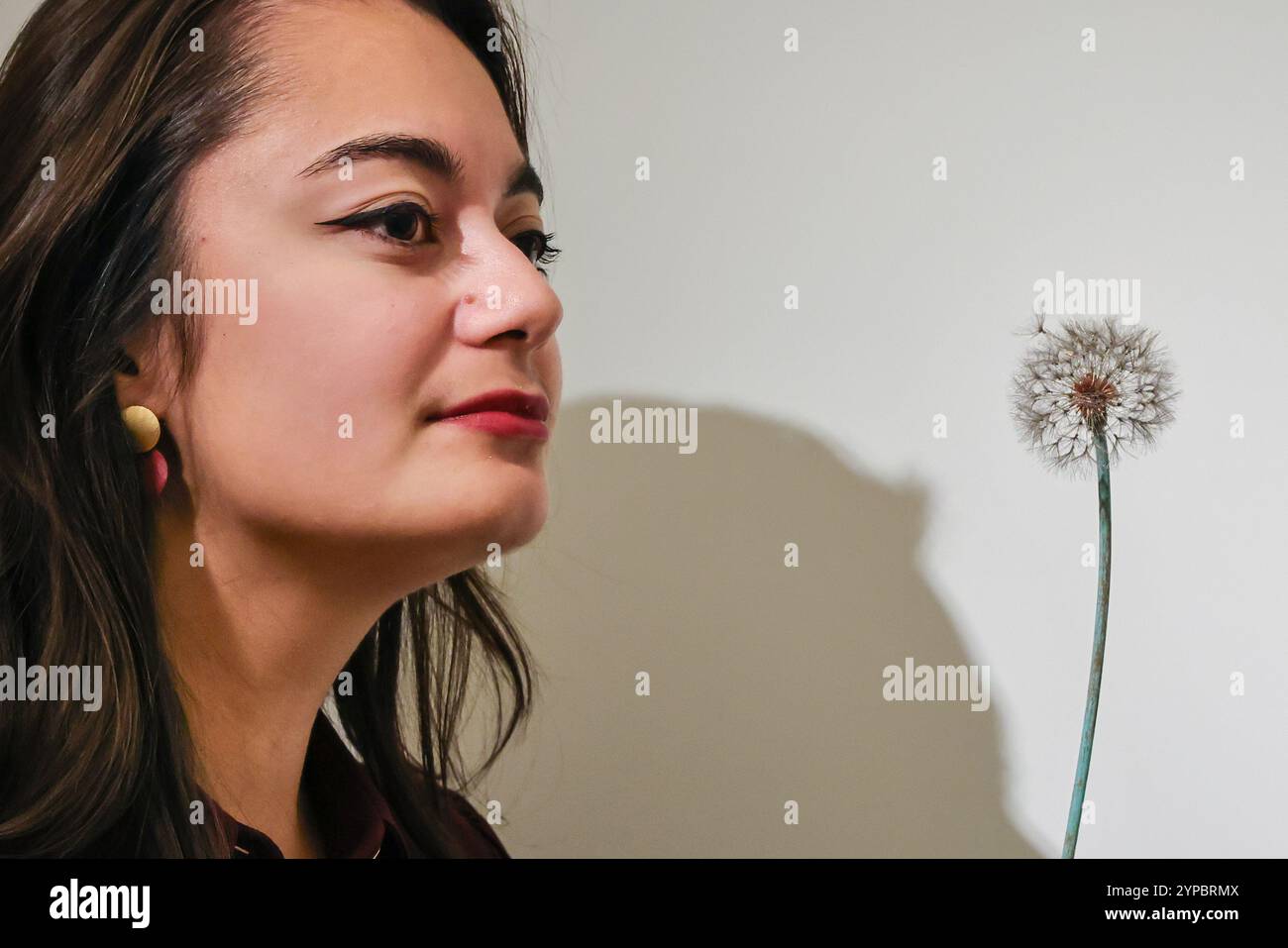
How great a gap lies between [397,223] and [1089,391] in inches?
25.6

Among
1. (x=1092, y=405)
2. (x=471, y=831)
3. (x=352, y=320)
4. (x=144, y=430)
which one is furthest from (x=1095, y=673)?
(x=144, y=430)

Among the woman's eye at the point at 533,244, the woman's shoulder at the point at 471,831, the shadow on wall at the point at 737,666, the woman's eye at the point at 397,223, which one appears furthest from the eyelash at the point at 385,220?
the woman's shoulder at the point at 471,831

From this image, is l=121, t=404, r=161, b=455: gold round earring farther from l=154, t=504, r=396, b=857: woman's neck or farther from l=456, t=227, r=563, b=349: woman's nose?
l=456, t=227, r=563, b=349: woman's nose

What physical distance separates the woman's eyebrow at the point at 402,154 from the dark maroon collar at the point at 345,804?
0.48 metres

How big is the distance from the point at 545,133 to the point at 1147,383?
64 cm

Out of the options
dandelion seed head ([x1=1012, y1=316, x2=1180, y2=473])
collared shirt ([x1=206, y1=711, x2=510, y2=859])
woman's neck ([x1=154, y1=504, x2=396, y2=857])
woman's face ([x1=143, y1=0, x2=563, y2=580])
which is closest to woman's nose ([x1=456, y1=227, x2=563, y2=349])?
woman's face ([x1=143, y1=0, x2=563, y2=580])

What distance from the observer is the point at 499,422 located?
34.6 inches

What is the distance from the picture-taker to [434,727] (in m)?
1.17

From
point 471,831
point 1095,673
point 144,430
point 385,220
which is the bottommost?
point 471,831

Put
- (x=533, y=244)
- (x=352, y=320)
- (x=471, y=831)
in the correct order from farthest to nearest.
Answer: (x=471, y=831) < (x=533, y=244) < (x=352, y=320)

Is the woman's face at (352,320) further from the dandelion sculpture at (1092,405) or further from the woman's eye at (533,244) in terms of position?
Answer: the dandelion sculpture at (1092,405)

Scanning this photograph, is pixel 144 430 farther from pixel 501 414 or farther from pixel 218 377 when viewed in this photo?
pixel 501 414

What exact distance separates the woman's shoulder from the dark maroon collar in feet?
0.23

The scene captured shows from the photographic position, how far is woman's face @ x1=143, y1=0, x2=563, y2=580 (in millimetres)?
833
